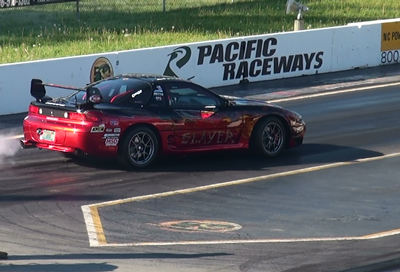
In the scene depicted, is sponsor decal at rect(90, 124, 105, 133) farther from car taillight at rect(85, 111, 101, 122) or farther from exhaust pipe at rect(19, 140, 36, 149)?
exhaust pipe at rect(19, 140, 36, 149)

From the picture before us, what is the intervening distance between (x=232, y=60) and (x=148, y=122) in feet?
31.4

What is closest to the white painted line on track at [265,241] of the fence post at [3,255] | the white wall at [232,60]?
the fence post at [3,255]

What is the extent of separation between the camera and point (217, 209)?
43.7 ft

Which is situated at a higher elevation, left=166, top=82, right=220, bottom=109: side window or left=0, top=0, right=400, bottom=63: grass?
left=0, top=0, right=400, bottom=63: grass

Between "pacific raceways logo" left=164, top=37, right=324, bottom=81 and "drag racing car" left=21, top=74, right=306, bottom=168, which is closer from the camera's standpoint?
"drag racing car" left=21, top=74, right=306, bottom=168

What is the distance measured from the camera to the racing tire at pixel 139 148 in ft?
50.0

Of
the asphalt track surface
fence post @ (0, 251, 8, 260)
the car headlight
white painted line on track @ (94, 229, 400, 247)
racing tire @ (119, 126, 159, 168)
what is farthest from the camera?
the car headlight

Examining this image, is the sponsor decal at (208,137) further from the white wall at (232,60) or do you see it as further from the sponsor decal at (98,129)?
the white wall at (232,60)

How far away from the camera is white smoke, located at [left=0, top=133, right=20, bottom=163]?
1655 centimetres

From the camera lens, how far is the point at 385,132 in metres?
19.0

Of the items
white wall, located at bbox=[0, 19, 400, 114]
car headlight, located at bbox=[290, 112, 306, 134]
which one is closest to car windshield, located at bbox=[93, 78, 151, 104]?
car headlight, located at bbox=[290, 112, 306, 134]

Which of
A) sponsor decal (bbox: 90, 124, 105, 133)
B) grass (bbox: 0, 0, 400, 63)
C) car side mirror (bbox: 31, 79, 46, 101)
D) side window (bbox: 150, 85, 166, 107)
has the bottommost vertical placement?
sponsor decal (bbox: 90, 124, 105, 133)

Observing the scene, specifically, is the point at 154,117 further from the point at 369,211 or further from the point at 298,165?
the point at 369,211

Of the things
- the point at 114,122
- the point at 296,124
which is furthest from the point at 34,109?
the point at 296,124
